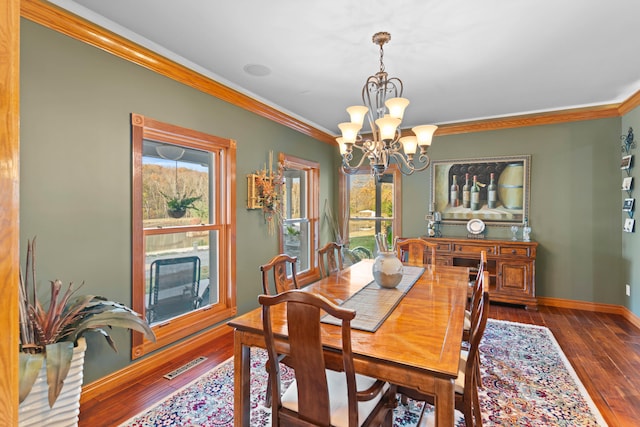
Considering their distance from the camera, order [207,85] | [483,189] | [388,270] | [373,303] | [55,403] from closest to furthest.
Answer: [55,403] → [373,303] → [388,270] → [207,85] → [483,189]

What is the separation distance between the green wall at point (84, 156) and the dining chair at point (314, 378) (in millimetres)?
1605

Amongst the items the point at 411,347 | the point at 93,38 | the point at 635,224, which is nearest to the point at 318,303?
the point at 411,347

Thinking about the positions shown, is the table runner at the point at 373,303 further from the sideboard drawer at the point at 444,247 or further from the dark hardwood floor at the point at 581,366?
the sideboard drawer at the point at 444,247

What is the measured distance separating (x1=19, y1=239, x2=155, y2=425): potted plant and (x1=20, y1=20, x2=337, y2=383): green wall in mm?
212

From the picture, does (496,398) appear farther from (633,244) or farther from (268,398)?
Answer: (633,244)

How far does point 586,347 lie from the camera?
3.09 m

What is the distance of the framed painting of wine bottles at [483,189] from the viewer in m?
4.49

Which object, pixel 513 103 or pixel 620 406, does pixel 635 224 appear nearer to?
pixel 513 103

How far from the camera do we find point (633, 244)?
370 centimetres

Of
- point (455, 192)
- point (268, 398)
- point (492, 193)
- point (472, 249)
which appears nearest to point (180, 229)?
point (268, 398)

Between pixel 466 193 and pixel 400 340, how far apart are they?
389 cm

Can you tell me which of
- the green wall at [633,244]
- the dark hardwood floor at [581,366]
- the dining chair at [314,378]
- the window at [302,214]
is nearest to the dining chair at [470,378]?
the dining chair at [314,378]

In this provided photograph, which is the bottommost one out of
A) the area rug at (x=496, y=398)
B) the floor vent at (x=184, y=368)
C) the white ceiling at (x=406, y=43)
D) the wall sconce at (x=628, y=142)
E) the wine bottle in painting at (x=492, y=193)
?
the area rug at (x=496, y=398)

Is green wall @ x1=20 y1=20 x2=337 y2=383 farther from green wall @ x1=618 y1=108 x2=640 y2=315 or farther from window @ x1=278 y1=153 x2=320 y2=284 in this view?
green wall @ x1=618 y1=108 x2=640 y2=315
